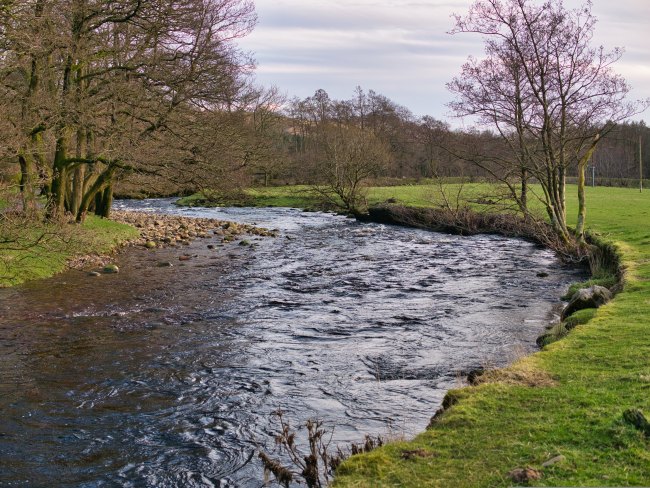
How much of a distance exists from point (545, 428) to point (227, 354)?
645 centimetres

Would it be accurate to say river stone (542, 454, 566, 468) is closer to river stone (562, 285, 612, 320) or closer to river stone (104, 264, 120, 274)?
river stone (562, 285, 612, 320)

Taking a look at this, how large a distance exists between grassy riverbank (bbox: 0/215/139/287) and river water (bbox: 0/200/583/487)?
790 mm

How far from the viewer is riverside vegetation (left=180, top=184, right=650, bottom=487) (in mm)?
5211

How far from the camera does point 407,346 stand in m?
11.5

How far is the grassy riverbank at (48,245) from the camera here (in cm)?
1281

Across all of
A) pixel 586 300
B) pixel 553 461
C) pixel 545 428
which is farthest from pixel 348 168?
pixel 553 461

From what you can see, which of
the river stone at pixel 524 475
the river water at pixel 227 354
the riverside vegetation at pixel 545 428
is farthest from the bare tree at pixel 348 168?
the river stone at pixel 524 475

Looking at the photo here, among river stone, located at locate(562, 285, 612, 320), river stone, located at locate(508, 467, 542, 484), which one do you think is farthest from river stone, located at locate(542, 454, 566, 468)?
river stone, located at locate(562, 285, 612, 320)

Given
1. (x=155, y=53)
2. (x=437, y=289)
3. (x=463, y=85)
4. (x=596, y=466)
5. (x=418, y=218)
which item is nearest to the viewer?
(x=596, y=466)

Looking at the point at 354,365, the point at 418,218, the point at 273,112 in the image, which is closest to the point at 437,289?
the point at 354,365

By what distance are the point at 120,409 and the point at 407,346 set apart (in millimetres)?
5467

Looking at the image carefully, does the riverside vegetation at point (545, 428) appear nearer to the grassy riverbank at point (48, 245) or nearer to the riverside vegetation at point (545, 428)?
the riverside vegetation at point (545, 428)

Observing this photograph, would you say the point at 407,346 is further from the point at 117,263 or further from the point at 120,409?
the point at 117,263

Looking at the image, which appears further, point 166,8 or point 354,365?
point 166,8
